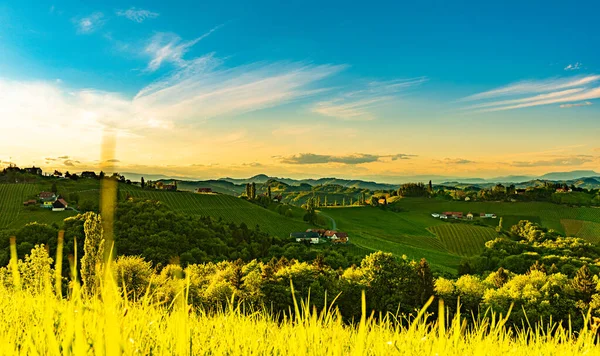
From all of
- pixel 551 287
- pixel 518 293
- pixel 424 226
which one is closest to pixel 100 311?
pixel 518 293

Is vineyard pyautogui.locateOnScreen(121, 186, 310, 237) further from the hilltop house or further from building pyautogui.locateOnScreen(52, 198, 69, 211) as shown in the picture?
building pyautogui.locateOnScreen(52, 198, 69, 211)

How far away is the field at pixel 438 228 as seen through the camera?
128m

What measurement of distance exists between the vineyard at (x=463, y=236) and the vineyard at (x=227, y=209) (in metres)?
51.4

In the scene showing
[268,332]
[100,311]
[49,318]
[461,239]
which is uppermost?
[49,318]

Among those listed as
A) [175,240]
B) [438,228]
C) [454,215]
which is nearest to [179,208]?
[175,240]

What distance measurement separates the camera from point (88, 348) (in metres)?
2.50

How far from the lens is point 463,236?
5940 inches

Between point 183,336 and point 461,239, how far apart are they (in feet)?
520

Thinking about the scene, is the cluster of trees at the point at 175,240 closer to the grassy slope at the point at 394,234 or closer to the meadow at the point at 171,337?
the grassy slope at the point at 394,234

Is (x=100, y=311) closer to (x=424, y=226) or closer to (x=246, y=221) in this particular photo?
(x=246, y=221)

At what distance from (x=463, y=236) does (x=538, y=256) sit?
1766 inches

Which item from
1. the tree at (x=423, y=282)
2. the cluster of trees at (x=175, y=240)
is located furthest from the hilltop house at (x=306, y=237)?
the tree at (x=423, y=282)

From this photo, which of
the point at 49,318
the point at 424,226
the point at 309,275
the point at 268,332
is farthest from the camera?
the point at 424,226

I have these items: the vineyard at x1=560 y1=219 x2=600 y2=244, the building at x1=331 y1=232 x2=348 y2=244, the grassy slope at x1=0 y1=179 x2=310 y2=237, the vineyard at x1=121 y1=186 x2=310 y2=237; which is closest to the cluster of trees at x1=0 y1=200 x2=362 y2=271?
the vineyard at x1=121 y1=186 x2=310 y2=237
